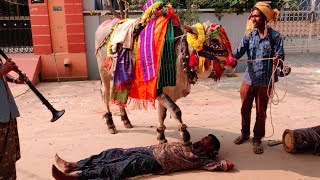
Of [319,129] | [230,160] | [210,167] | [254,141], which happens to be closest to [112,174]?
[210,167]

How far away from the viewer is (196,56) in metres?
3.90

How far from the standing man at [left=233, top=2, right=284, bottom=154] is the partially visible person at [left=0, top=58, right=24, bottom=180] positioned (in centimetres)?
273

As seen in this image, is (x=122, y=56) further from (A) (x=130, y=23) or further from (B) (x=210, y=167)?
(B) (x=210, y=167)

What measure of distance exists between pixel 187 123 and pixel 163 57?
1.90 m

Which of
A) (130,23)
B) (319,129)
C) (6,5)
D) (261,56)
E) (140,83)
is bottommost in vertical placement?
(319,129)

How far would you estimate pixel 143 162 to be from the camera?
3.73 metres

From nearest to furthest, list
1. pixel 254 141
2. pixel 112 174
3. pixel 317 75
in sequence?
1. pixel 112 174
2. pixel 254 141
3. pixel 317 75

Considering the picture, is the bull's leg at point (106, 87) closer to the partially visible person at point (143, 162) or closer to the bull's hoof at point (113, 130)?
the bull's hoof at point (113, 130)

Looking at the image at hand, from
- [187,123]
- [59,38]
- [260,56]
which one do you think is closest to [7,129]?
[260,56]

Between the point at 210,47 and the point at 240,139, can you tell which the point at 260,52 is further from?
the point at 240,139

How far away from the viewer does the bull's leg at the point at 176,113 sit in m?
3.95

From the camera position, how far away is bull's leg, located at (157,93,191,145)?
3.95 meters

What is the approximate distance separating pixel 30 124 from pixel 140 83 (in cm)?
252

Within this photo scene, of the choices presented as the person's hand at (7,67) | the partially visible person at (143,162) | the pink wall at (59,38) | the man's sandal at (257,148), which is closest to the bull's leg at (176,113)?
the partially visible person at (143,162)
